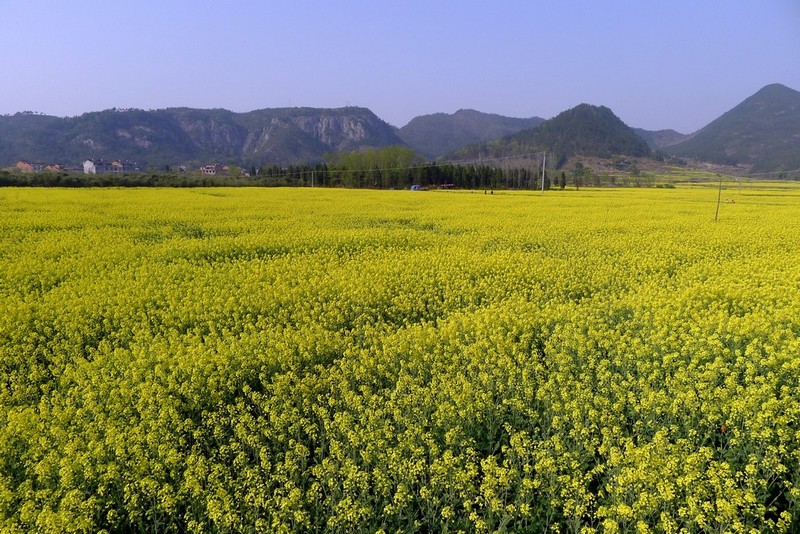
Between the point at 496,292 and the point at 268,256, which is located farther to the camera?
the point at 268,256

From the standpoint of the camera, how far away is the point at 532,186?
80.0 metres

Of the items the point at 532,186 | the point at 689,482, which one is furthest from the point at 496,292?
the point at 532,186

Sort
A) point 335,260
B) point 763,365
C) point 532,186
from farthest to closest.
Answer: point 532,186, point 335,260, point 763,365

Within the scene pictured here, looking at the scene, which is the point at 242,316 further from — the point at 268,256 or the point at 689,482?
the point at 689,482

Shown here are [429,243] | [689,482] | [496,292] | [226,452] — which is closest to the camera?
[689,482]

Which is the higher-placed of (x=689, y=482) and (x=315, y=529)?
(x=689, y=482)

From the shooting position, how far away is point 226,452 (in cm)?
529

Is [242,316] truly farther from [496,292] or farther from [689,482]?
[689,482]

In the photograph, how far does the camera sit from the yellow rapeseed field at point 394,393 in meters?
4.39

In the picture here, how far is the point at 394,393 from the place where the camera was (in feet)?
19.9

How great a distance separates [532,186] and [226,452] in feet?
261

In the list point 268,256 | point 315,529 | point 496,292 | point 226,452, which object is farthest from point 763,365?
point 268,256

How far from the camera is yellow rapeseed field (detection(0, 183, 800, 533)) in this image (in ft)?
14.4

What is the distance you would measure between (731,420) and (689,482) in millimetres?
1775
